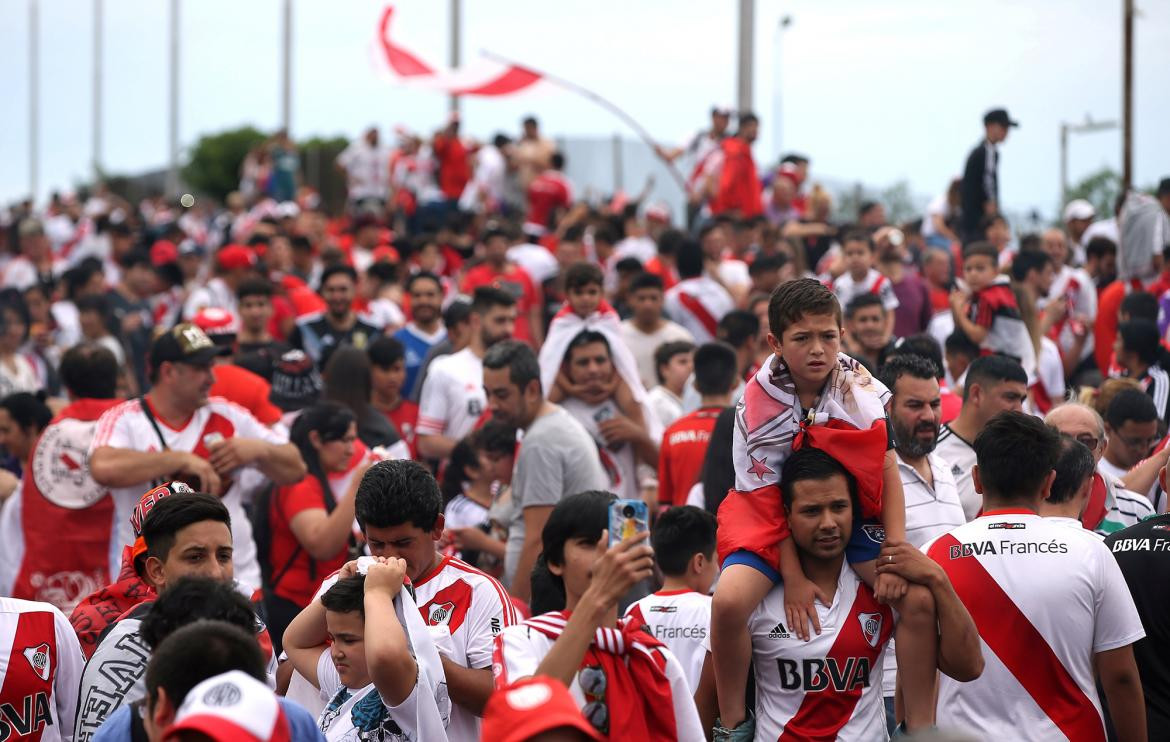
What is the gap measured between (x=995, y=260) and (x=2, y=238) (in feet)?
74.9

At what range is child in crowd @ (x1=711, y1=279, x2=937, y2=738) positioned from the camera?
4.54 metres

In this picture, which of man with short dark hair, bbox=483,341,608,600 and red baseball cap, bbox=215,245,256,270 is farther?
red baseball cap, bbox=215,245,256,270

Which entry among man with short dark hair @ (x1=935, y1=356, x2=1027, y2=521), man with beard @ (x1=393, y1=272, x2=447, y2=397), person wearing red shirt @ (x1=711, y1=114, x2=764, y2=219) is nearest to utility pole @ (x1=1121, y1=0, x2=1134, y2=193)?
person wearing red shirt @ (x1=711, y1=114, x2=764, y2=219)

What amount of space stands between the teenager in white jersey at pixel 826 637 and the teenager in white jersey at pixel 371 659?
1.10 meters

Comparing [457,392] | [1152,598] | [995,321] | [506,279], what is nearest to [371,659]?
[1152,598]

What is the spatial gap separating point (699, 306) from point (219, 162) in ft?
132

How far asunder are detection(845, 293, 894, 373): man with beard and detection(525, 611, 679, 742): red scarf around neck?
6.06 meters

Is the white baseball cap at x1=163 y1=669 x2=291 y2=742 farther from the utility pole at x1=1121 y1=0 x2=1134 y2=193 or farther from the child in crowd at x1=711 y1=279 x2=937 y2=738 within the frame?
the utility pole at x1=1121 y1=0 x2=1134 y2=193

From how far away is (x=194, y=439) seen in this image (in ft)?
24.7

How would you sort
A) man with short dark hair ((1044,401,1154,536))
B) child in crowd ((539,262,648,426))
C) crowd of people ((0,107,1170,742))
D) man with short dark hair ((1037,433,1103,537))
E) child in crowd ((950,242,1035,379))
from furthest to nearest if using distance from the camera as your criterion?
child in crowd ((950,242,1035,379))
child in crowd ((539,262,648,426))
man with short dark hair ((1044,401,1154,536))
man with short dark hair ((1037,433,1103,537))
crowd of people ((0,107,1170,742))

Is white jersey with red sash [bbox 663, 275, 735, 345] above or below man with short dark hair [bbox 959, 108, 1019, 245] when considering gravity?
below

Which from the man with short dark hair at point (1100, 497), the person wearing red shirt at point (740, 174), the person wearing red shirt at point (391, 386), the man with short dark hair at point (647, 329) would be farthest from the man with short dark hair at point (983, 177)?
the man with short dark hair at point (1100, 497)

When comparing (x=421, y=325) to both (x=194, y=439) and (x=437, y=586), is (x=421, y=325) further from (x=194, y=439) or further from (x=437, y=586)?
(x=437, y=586)

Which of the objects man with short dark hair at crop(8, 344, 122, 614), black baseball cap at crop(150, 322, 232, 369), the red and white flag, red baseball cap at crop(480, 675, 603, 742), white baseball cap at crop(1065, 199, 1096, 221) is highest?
the red and white flag
